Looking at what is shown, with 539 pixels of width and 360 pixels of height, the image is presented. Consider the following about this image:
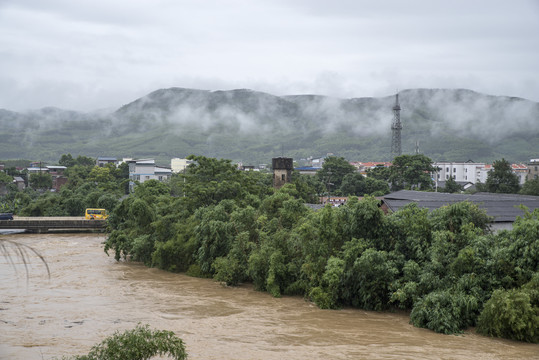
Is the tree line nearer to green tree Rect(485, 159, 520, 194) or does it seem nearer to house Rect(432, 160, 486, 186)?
green tree Rect(485, 159, 520, 194)

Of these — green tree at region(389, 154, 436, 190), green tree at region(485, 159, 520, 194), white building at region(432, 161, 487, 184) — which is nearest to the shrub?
green tree at region(485, 159, 520, 194)

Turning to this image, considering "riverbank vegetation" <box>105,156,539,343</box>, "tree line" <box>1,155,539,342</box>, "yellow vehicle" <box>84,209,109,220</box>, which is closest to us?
"riverbank vegetation" <box>105,156,539,343</box>

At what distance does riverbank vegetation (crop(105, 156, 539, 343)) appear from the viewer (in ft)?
63.9

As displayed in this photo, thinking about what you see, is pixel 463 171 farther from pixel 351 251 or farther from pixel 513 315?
pixel 513 315

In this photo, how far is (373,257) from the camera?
22047mm

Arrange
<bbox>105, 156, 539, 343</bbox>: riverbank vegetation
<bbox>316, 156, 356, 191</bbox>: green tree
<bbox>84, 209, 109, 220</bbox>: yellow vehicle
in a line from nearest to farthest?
<bbox>105, 156, 539, 343</bbox>: riverbank vegetation → <bbox>84, 209, 109, 220</bbox>: yellow vehicle → <bbox>316, 156, 356, 191</bbox>: green tree

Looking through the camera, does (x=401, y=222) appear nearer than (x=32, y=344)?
No

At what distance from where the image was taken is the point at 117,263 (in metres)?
36.1

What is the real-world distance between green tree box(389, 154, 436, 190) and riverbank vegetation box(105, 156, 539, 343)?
41779 mm

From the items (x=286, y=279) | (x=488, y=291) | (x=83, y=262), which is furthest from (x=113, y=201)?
(x=488, y=291)

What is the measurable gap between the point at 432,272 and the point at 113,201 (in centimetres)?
4328

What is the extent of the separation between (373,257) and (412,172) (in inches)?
1993

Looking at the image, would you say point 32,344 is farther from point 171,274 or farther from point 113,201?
point 113,201

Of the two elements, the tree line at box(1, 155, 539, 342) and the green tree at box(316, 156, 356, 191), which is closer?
the tree line at box(1, 155, 539, 342)
